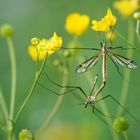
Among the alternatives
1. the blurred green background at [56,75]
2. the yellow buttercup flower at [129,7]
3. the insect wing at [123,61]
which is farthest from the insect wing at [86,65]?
the yellow buttercup flower at [129,7]

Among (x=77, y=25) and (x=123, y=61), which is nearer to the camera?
(x=123, y=61)

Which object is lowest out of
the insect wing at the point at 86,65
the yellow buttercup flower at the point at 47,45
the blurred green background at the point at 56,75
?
the blurred green background at the point at 56,75

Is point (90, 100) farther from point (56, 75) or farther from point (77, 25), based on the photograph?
point (56, 75)

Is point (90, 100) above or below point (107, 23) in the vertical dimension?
below

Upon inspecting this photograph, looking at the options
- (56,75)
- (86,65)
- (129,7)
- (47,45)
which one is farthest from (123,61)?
(56,75)

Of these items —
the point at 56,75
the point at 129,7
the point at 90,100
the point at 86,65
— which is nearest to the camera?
the point at 90,100

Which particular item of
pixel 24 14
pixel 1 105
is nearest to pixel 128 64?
pixel 1 105

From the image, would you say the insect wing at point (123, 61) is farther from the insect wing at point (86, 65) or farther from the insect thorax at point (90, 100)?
the insect thorax at point (90, 100)

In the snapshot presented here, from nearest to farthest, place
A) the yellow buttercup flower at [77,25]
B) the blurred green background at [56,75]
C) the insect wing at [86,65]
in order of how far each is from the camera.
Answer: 1. the insect wing at [86,65]
2. the yellow buttercup flower at [77,25]
3. the blurred green background at [56,75]

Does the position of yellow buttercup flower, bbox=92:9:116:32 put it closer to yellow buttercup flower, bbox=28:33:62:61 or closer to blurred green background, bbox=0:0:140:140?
yellow buttercup flower, bbox=28:33:62:61
